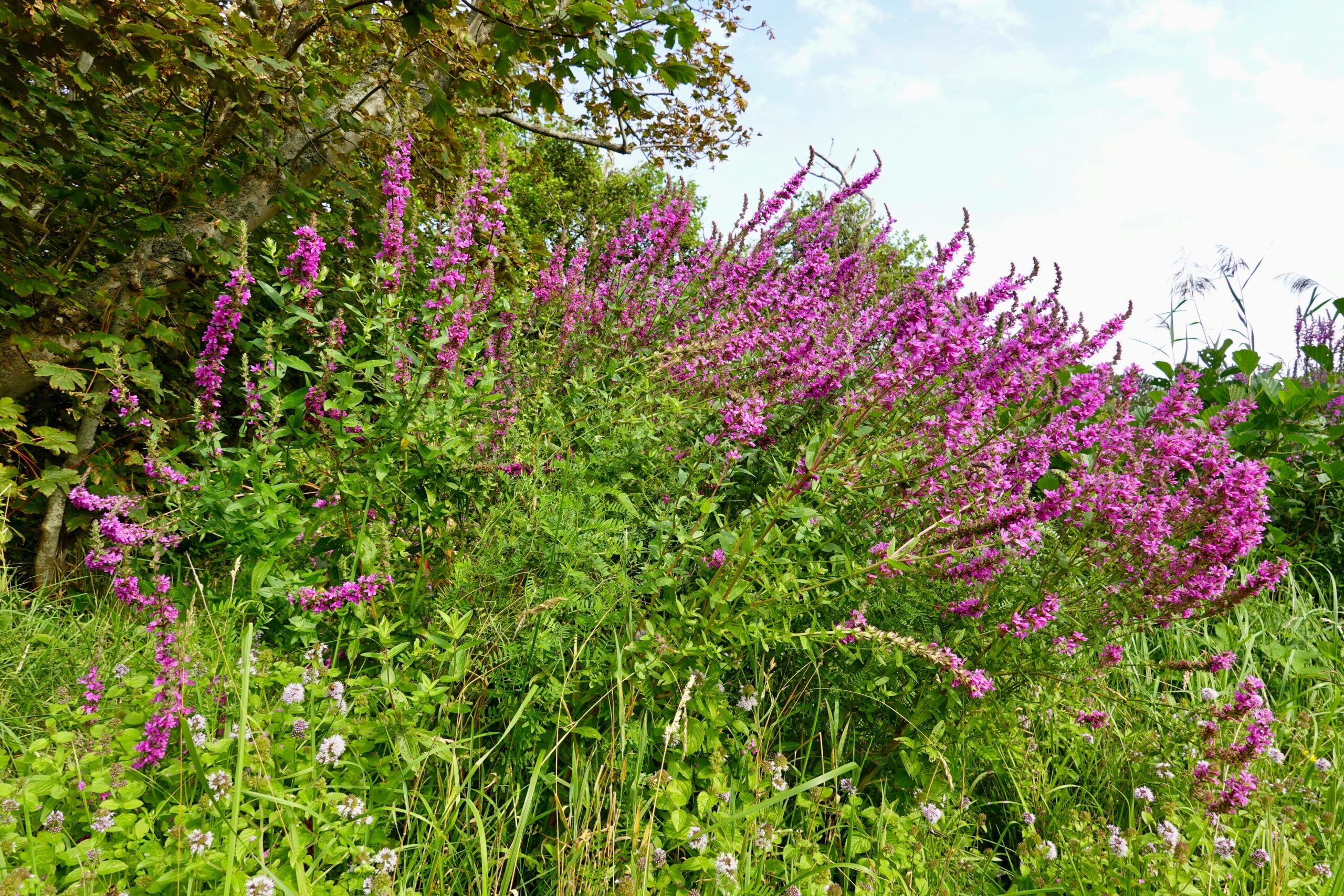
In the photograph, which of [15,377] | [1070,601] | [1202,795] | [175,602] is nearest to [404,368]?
[175,602]

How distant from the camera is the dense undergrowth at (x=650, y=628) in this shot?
77.2 inches

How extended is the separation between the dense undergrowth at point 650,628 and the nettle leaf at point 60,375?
1.69 ft

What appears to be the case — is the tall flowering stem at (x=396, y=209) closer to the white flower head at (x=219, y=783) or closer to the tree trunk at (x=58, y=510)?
the white flower head at (x=219, y=783)

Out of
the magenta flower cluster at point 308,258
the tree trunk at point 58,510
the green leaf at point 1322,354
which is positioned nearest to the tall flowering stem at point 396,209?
the magenta flower cluster at point 308,258

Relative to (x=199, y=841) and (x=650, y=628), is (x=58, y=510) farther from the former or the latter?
(x=650, y=628)

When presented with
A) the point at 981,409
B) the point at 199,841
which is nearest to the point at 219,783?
the point at 199,841

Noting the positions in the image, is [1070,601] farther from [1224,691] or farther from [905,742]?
[1224,691]

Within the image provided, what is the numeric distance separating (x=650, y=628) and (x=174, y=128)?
13.0 feet

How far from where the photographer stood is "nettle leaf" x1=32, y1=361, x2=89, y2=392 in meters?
3.36

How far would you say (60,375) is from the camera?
3402mm

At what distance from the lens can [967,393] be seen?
2867mm

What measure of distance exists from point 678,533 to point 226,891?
4.61 ft

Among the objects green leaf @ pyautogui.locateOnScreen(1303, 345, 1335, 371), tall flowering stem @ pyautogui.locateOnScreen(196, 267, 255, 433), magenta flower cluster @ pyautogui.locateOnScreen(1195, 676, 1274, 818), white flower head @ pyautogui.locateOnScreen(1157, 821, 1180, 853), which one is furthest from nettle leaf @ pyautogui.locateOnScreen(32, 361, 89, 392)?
green leaf @ pyautogui.locateOnScreen(1303, 345, 1335, 371)

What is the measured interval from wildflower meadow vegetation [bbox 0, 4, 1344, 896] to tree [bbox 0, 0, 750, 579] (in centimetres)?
21
